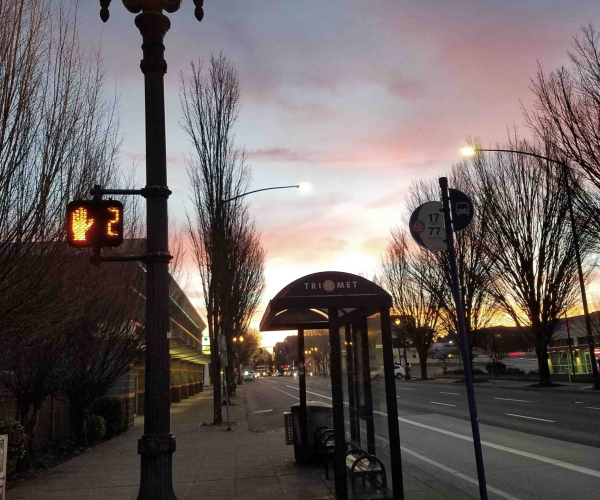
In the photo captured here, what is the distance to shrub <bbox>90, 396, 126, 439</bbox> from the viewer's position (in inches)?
649

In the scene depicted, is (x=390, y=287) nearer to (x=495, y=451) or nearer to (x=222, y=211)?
(x=222, y=211)

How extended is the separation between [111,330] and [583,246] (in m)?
24.3

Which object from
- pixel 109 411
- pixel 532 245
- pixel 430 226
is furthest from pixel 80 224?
pixel 532 245

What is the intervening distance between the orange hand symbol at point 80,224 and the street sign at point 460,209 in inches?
154

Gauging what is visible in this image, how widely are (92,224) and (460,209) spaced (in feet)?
13.0

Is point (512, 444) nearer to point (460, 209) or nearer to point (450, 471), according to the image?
point (450, 471)

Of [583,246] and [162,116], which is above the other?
[583,246]

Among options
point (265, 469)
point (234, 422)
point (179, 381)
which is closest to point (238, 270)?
point (234, 422)

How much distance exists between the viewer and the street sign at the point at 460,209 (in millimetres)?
6289

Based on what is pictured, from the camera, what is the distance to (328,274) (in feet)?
22.4

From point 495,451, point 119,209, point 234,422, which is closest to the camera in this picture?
point 119,209

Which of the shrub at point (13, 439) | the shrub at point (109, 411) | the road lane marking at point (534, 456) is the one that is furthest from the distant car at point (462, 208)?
the shrub at point (109, 411)

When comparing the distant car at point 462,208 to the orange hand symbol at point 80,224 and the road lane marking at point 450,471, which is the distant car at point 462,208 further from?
the orange hand symbol at point 80,224

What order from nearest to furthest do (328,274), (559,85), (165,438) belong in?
(165,438), (328,274), (559,85)
